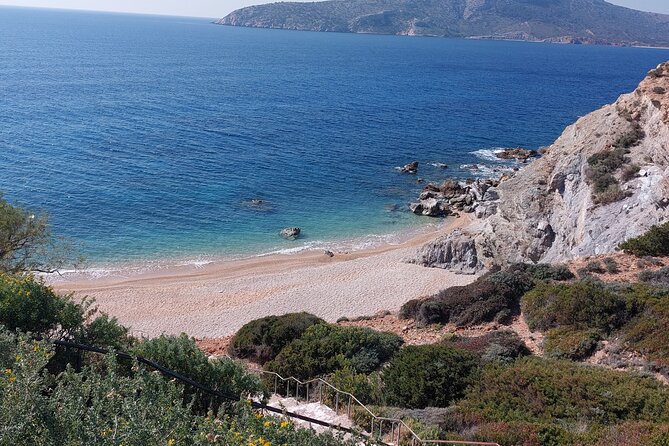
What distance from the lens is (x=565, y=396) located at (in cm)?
1345

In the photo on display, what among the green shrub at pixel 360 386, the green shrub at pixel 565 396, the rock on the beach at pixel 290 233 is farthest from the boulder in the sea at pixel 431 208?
the green shrub at pixel 360 386

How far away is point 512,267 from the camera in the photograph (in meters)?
25.2

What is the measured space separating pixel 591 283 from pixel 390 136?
56452mm

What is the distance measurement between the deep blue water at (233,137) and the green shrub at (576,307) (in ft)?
85.0

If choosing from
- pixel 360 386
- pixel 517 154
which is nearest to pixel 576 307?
pixel 360 386

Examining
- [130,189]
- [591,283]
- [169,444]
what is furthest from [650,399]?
[130,189]

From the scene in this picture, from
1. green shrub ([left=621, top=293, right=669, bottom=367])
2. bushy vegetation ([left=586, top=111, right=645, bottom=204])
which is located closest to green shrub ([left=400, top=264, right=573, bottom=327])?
green shrub ([left=621, top=293, right=669, bottom=367])

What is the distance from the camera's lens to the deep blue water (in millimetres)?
47094

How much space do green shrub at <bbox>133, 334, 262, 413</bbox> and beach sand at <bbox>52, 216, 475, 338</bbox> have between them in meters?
18.0

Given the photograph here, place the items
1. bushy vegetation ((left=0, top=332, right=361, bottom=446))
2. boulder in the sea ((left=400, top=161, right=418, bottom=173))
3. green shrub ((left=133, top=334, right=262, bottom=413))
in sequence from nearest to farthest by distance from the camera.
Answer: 1. bushy vegetation ((left=0, top=332, right=361, bottom=446))
2. green shrub ((left=133, top=334, right=262, bottom=413))
3. boulder in the sea ((left=400, top=161, right=418, bottom=173))

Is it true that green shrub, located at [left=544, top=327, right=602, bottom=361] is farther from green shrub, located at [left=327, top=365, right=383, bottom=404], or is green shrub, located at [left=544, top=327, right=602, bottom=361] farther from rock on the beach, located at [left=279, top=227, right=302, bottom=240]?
rock on the beach, located at [left=279, top=227, right=302, bottom=240]

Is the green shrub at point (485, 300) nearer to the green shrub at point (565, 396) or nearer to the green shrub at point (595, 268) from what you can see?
the green shrub at point (595, 268)

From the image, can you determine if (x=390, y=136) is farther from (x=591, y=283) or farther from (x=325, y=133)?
(x=591, y=283)

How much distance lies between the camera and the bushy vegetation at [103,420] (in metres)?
7.21
